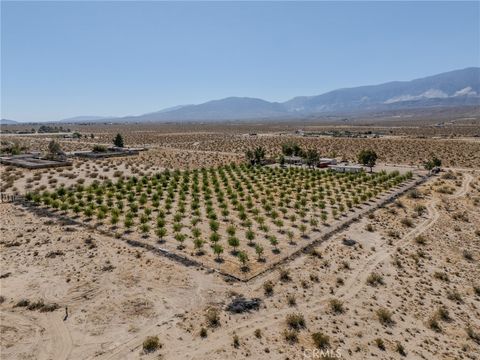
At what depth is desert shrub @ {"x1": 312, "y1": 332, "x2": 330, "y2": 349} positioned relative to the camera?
15.3 metres

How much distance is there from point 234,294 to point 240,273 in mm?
2391

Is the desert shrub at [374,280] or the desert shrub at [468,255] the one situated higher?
the desert shrub at [374,280]

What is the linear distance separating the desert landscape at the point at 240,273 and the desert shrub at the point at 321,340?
0.08 metres

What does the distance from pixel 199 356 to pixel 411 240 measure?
1946 centimetres

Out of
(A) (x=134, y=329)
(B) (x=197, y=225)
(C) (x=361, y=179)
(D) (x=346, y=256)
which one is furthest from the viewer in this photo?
(C) (x=361, y=179)

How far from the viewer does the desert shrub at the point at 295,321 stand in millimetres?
16703

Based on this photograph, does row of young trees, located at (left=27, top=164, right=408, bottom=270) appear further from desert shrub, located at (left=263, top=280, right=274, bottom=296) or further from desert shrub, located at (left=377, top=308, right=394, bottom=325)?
desert shrub, located at (left=377, top=308, right=394, bottom=325)

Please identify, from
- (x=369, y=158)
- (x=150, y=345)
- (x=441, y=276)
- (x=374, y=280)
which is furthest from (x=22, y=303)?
(x=369, y=158)

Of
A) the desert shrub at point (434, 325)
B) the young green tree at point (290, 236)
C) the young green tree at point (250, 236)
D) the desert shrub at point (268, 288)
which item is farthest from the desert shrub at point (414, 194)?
the desert shrub at point (268, 288)

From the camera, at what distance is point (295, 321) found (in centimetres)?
1680

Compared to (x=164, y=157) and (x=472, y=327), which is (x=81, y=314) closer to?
(x=472, y=327)

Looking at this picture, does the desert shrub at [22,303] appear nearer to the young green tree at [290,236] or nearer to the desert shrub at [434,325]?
the young green tree at [290,236]

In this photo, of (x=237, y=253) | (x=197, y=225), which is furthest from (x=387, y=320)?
(x=197, y=225)

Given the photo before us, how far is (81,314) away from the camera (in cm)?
1789
